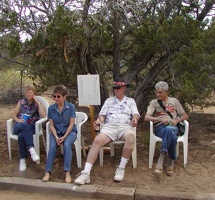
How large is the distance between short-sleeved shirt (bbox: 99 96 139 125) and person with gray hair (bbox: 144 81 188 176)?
25cm

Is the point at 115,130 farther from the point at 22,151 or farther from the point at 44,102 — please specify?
the point at 44,102

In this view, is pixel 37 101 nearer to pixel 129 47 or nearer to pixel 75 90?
pixel 75 90

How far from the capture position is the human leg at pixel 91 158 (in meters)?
3.93

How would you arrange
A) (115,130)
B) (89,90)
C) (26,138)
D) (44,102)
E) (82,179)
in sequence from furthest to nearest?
(44,102) < (89,90) < (26,138) < (115,130) < (82,179)

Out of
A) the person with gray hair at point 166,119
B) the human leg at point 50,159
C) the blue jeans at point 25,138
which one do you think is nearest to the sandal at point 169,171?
the person with gray hair at point 166,119

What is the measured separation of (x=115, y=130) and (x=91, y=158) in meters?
0.53

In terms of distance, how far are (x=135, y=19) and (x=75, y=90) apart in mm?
1878

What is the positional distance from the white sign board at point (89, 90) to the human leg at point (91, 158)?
2.23 ft

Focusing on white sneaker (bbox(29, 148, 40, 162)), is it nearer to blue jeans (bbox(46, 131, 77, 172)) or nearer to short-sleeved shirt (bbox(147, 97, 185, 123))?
blue jeans (bbox(46, 131, 77, 172))

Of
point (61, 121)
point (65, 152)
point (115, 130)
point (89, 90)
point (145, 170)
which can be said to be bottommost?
point (145, 170)

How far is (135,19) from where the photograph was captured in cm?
586

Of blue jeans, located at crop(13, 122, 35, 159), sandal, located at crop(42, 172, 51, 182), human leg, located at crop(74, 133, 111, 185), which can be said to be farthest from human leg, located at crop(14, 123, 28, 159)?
human leg, located at crop(74, 133, 111, 185)

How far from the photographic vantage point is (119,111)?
4547 mm

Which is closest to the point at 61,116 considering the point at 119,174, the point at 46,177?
the point at 46,177
